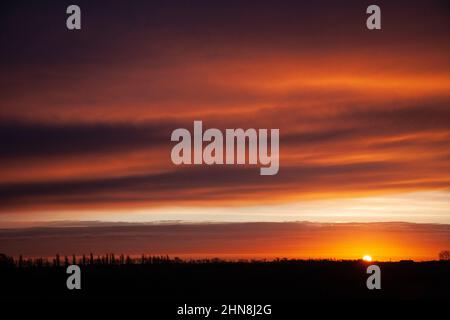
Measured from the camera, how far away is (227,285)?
47688 millimetres

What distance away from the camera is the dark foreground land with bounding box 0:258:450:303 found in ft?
134

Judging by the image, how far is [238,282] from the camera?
4984 centimetres

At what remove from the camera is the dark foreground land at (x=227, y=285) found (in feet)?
134
